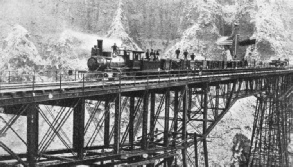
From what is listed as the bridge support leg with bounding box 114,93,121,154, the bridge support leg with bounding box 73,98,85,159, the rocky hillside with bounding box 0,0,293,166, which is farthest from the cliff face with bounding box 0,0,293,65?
the bridge support leg with bounding box 73,98,85,159

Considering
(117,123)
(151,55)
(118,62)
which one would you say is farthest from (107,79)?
(117,123)

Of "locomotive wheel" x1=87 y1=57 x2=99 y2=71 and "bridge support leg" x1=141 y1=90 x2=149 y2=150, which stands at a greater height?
"locomotive wheel" x1=87 y1=57 x2=99 y2=71

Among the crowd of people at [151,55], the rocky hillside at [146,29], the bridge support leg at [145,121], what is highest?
the rocky hillside at [146,29]

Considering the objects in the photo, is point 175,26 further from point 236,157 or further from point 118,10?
point 236,157

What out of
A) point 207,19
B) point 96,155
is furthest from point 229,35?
point 96,155

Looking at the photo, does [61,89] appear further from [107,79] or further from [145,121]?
[107,79]

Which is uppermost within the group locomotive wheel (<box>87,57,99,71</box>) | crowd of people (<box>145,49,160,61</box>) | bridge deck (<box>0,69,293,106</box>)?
crowd of people (<box>145,49,160,61</box>)

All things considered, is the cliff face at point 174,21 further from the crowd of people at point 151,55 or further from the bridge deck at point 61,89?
the bridge deck at point 61,89

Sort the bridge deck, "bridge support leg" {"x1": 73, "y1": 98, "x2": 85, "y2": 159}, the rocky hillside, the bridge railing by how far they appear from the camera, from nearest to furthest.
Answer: the bridge deck → "bridge support leg" {"x1": 73, "y1": 98, "x2": 85, "y2": 159} → the bridge railing → the rocky hillside

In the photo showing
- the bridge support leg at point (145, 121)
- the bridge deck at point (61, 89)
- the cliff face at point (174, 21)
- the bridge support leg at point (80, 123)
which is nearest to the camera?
the bridge deck at point (61, 89)

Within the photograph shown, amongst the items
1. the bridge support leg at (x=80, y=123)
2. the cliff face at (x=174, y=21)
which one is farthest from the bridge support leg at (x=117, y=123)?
the cliff face at (x=174, y=21)

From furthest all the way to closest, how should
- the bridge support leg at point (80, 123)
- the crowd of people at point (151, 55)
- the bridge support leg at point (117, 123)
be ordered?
the crowd of people at point (151, 55) < the bridge support leg at point (117, 123) < the bridge support leg at point (80, 123)

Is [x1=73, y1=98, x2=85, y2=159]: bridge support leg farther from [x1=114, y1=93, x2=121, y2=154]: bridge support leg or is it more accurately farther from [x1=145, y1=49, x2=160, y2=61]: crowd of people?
[x1=145, y1=49, x2=160, y2=61]: crowd of people
